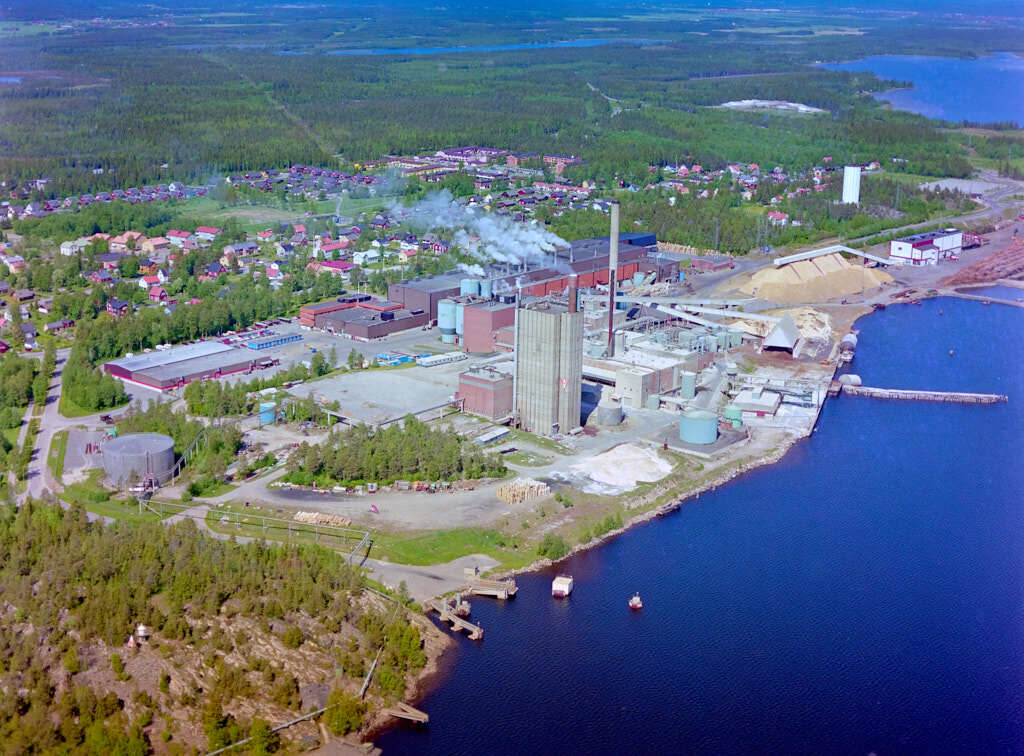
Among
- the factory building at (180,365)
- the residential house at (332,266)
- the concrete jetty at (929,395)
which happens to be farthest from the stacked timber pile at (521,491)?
the residential house at (332,266)

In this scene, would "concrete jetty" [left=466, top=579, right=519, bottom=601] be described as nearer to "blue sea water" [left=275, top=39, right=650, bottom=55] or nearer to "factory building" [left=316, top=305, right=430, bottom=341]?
"factory building" [left=316, top=305, right=430, bottom=341]

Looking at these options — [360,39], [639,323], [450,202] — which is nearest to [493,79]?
[360,39]

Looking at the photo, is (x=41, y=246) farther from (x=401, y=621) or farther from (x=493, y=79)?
(x=493, y=79)

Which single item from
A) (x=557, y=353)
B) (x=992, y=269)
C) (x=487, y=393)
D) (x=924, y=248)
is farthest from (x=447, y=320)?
(x=992, y=269)

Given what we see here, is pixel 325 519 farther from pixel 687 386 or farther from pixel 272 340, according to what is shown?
pixel 272 340

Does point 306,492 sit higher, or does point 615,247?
point 615,247

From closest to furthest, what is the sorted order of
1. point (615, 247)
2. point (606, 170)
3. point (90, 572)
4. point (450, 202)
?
point (90, 572) → point (615, 247) → point (450, 202) → point (606, 170)
